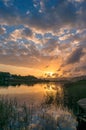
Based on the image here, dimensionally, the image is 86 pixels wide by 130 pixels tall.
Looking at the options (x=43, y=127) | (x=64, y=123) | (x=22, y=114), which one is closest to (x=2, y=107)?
(x=22, y=114)

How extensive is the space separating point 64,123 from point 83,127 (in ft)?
9.98

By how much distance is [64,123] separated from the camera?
78.7 ft

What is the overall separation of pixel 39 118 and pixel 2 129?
641 cm

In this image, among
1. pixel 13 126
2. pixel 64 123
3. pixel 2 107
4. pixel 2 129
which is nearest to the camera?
pixel 2 129

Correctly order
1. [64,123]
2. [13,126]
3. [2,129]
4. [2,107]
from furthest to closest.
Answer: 1. [64,123]
2. [2,107]
3. [13,126]
4. [2,129]

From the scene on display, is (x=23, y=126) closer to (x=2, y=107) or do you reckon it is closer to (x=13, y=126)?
(x=13, y=126)

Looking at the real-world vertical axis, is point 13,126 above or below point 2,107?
below

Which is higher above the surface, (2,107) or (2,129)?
(2,107)

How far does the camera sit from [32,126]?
21.5 m

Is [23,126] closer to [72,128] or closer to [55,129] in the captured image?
[55,129]

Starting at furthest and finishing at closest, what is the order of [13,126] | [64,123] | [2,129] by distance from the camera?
1. [64,123]
2. [13,126]
3. [2,129]

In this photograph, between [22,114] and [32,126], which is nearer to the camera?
[32,126]

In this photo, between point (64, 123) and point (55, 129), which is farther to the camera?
point (64, 123)

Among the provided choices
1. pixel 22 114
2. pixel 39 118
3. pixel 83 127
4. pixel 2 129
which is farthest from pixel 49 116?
pixel 2 129
